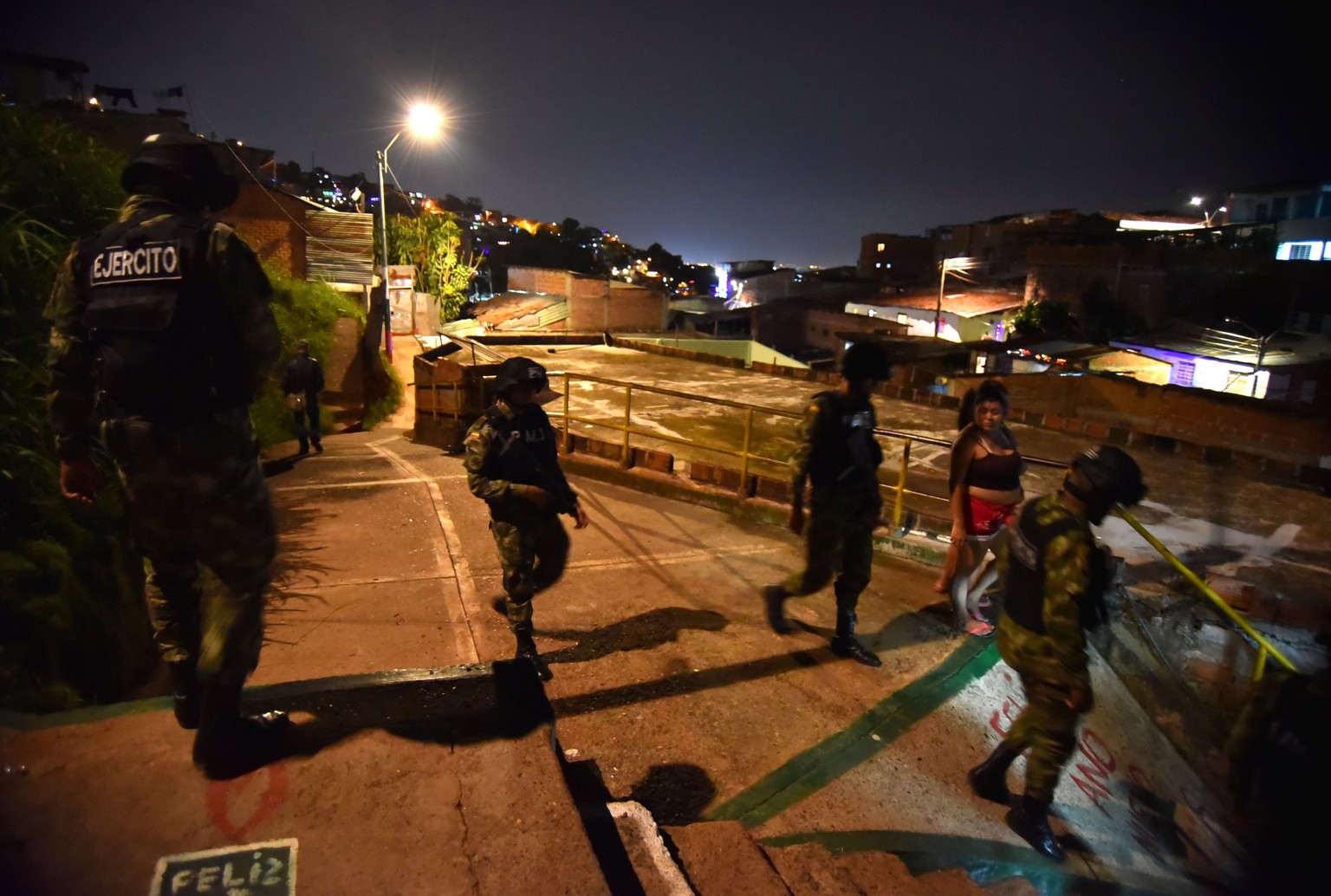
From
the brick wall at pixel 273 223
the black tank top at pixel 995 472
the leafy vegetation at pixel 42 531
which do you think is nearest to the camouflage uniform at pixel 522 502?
the leafy vegetation at pixel 42 531

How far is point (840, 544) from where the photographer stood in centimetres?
413

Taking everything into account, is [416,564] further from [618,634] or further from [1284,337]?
[1284,337]

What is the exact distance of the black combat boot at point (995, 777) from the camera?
3.22 meters

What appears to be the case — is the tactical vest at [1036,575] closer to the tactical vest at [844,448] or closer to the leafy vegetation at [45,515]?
the tactical vest at [844,448]

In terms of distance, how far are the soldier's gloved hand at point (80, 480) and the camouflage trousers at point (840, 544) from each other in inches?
122

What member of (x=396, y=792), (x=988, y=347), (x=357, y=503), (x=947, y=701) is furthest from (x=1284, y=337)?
(x=396, y=792)

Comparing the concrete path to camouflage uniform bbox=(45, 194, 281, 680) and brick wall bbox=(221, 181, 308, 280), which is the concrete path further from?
brick wall bbox=(221, 181, 308, 280)

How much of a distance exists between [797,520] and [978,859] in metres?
1.78

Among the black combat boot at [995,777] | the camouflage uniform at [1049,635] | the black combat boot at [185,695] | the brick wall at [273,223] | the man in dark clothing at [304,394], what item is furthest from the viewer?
the brick wall at [273,223]

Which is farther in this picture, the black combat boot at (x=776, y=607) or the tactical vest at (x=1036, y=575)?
the black combat boot at (x=776, y=607)

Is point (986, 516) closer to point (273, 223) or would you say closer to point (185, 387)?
point (185, 387)

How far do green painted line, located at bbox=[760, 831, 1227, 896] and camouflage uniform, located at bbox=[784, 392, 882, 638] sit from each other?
141cm

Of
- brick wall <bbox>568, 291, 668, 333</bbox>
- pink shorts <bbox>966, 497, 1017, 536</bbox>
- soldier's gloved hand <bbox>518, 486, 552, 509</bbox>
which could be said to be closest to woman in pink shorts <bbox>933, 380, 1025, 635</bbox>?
pink shorts <bbox>966, 497, 1017, 536</bbox>

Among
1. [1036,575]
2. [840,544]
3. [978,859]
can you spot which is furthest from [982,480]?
[978,859]
